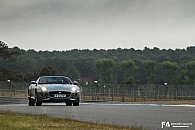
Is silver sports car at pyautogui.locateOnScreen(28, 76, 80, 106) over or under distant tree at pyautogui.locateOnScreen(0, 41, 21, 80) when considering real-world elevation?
under

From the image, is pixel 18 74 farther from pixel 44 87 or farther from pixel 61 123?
pixel 61 123

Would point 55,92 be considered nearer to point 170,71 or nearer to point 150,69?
point 170,71

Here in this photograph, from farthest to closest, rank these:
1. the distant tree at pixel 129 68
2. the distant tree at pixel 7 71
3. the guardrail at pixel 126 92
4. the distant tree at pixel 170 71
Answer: the distant tree at pixel 129 68
the distant tree at pixel 170 71
the distant tree at pixel 7 71
the guardrail at pixel 126 92

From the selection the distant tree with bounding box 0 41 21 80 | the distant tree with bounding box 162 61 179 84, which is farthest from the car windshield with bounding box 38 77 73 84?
the distant tree with bounding box 162 61 179 84

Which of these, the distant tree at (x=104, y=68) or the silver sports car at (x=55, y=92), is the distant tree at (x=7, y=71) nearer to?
the silver sports car at (x=55, y=92)

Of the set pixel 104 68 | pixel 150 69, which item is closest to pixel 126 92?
pixel 104 68

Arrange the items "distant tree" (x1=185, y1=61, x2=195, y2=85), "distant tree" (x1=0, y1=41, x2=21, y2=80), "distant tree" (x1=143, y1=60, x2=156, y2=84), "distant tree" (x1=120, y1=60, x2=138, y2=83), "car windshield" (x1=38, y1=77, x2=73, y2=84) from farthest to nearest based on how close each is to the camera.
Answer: "distant tree" (x1=143, y1=60, x2=156, y2=84) → "distant tree" (x1=120, y1=60, x2=138, y2=83) → "distant tree" (x1=185, y1=61, x2=195, y2=85) → "distant tree" (x1=0, y1=41, x2=21, y2=80) → "car windshield" (x1=38, y1=77, x2=73, y2=84)

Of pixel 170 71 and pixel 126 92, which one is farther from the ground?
pixel 170 71

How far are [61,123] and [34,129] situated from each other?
1816 mm

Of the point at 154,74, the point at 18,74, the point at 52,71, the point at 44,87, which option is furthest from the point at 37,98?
the point at 154,74

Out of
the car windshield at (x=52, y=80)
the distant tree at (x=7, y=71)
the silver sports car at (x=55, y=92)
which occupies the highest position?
the distant tree at (x=7, y=71)

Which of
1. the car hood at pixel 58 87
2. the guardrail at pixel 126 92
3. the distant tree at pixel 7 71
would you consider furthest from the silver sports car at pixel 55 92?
the distant tree at pixel 7 71

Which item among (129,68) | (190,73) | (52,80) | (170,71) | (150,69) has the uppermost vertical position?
(129,68)

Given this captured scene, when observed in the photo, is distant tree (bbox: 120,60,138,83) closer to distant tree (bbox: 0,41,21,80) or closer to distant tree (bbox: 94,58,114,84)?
distant tree (bbox: 94,58,114,84)
